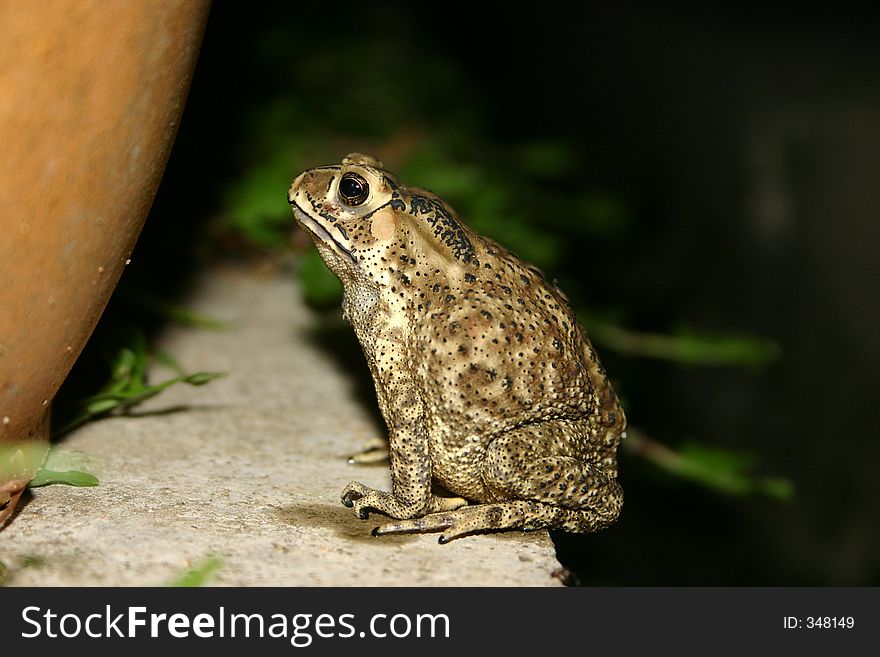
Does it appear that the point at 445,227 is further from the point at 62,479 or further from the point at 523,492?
the point at 62,479

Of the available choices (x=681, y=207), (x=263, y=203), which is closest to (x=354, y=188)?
(x=263, y=203)

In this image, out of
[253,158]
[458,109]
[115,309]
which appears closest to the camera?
[115,309]

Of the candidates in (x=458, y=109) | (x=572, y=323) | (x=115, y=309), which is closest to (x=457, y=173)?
(x=115, y=309)

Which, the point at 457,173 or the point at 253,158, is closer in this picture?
the point at 457,173

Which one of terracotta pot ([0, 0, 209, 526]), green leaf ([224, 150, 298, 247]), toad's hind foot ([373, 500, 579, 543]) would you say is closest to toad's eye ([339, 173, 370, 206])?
terracotta pot ([0, 0, 209, 526])

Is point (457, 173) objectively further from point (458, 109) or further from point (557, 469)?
point (458, 109)

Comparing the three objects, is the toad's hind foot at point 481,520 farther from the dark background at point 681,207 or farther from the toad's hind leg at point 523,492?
the dark background at point 681,207
